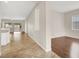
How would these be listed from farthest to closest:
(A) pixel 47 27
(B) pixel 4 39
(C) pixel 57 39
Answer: (C) pixel 57 39
(B) pixel 4 39
(A) pixel 47 27

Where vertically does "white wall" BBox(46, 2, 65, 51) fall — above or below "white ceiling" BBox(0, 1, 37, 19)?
below

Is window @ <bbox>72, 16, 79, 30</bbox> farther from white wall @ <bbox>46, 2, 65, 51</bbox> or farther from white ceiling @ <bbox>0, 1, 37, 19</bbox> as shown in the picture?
white ceiling @ <bbox>0, 1, 37, 19</bbox>

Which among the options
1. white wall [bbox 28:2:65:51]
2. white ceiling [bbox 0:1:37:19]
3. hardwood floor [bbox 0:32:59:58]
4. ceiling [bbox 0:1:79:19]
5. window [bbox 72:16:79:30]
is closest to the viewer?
hardwood floor [bbox 0:32:59:58]

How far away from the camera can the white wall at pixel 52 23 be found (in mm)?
4039

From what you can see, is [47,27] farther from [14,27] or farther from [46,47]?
[14,27]

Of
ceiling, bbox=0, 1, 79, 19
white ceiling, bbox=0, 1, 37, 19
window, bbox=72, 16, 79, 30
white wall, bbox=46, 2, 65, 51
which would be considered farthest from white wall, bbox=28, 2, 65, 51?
white ceiling, bbox=0, 1, 37, 19

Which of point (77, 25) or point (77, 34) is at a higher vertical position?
point (77, 25)

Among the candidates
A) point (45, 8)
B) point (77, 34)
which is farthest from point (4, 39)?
point (77, 34)

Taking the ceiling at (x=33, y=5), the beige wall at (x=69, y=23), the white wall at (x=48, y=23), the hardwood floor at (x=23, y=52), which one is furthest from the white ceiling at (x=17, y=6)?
the hardwood floor at (x=23, y=52)

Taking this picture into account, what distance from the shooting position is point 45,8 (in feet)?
13.3

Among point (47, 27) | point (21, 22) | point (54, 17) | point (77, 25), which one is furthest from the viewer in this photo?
point (21, 22)

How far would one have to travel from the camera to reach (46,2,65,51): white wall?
404 centimetres

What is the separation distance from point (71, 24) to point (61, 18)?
2.98 ft

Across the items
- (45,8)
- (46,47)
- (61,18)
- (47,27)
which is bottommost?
(46,47)
